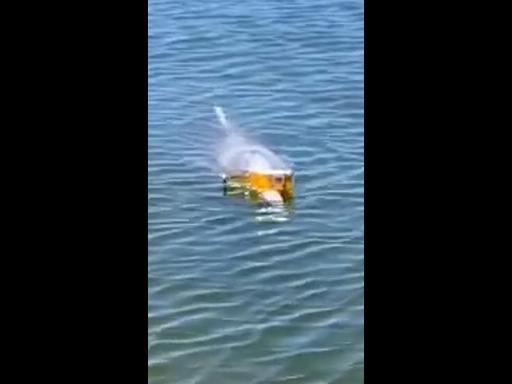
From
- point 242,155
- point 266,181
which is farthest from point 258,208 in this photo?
point 242,155

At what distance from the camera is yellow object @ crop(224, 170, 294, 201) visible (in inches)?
150

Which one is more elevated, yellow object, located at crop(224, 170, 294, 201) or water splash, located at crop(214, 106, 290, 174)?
water splash, located at crop(214, 106, 290, 174)

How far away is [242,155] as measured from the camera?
13.3 feet

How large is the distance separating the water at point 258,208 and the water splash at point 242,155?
0.16 ft

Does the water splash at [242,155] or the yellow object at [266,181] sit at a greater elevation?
the water splash at [242,155]

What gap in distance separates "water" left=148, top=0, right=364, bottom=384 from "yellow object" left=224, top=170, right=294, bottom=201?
49 mm

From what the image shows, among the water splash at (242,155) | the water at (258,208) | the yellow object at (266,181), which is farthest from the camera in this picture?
the water splash at (242,155)

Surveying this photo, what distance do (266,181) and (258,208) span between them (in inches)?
7.0

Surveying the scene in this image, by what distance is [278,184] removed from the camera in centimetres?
382

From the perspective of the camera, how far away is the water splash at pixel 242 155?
3945 mm
